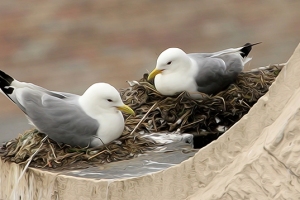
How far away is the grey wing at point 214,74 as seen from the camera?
2.75 metres

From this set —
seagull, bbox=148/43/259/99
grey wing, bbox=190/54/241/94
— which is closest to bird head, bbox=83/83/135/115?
seagull, bbox=148/43/259/99

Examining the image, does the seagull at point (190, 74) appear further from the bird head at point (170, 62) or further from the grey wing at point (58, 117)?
the grey wing at point (58, 117)

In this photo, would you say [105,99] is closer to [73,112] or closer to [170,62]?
[73,112]

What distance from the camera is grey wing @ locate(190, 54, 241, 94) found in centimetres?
275

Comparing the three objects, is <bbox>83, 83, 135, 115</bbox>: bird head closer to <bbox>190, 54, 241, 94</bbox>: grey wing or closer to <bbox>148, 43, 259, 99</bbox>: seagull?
<bbox>148, 43, 259, 99</bbox>: seagull

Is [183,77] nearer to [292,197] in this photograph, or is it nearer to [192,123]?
[192,123]

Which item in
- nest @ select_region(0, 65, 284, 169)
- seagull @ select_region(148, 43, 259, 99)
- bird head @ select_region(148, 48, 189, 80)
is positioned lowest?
nest @ select_region(0, 65, 284, 169)

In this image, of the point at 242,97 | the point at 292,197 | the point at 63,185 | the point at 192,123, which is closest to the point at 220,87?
the point at 242,97

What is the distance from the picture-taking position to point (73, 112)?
7.73 ft

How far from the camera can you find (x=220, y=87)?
276cm

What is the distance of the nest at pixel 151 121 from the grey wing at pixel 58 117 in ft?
0.12

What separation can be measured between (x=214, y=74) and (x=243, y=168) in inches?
43.3

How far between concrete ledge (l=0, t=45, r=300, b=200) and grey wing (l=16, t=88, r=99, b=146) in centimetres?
27

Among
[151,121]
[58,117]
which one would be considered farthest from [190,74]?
[58,117]
